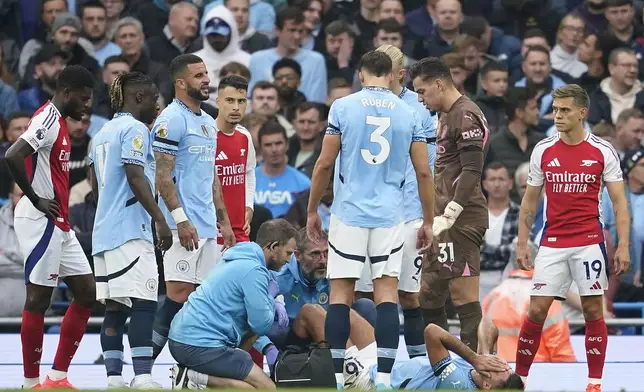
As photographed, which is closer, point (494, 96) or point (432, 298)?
point (432, 298)

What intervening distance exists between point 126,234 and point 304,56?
298 inches

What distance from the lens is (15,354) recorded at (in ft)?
46.8

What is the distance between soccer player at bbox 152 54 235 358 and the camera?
459 inches

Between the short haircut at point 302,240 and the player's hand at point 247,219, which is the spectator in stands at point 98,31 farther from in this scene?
the short haircut at point 302,240

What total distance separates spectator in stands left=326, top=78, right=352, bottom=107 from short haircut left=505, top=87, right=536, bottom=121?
2.02 meters

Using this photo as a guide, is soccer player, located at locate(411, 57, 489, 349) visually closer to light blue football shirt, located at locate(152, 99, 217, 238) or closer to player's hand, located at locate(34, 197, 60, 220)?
light blue football shirt, located at locate(152, 99, 217, 238)

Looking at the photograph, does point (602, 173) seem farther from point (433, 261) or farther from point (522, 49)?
point (522, 49)

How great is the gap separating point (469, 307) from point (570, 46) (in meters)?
7.48

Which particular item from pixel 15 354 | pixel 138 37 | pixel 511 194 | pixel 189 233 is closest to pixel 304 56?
pixel 138 37

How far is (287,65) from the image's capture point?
1788 cm

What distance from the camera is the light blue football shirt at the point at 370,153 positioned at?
428 inches

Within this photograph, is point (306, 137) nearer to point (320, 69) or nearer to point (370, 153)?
point (320, 69)

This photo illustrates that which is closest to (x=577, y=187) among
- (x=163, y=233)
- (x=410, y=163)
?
(x=410, y=163)

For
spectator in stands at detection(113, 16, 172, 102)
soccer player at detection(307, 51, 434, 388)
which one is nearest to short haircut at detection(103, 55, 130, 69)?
spectator in stands at detection(113, 16, 172, 102)
